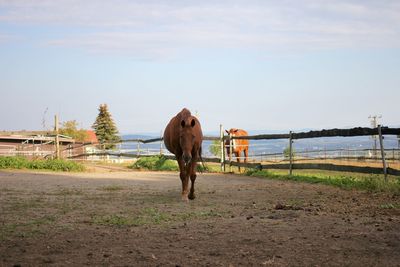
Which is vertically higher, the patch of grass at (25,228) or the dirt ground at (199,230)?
the patch of grass at (25,228)

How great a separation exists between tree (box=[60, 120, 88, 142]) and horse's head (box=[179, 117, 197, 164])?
2153 inches

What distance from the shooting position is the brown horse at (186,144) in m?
9.70

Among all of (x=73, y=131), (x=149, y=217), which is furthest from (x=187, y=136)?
(x=73, y=131)

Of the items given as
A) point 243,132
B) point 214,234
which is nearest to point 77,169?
point 243,132

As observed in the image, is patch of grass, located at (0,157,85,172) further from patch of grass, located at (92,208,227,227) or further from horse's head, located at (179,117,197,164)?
patch of grass, located at (92,208,227,227)

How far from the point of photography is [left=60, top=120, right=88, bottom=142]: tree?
206ft

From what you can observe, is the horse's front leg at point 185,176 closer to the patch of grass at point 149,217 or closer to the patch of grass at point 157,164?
the patch of grass at point 149,217

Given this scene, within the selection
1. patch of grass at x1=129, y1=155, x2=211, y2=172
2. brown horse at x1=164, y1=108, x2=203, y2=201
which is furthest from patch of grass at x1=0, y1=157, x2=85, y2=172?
brown horse at x1=164, y1=108, x2=203, y2=201

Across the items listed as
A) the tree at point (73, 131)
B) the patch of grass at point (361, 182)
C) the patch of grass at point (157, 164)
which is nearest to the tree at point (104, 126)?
the tree at point (73, 131)

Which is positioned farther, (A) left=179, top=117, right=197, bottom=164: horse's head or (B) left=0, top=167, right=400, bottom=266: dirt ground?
(A) left=179, top=117, right=197, bottom=164: horse's head

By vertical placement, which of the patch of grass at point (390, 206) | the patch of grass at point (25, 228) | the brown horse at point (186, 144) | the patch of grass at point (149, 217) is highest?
the brown horse at point (186, 144)

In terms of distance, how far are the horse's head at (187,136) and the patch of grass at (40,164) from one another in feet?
37.7

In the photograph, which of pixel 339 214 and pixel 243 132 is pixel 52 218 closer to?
pixel 339 214

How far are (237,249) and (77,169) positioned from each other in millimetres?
16051
